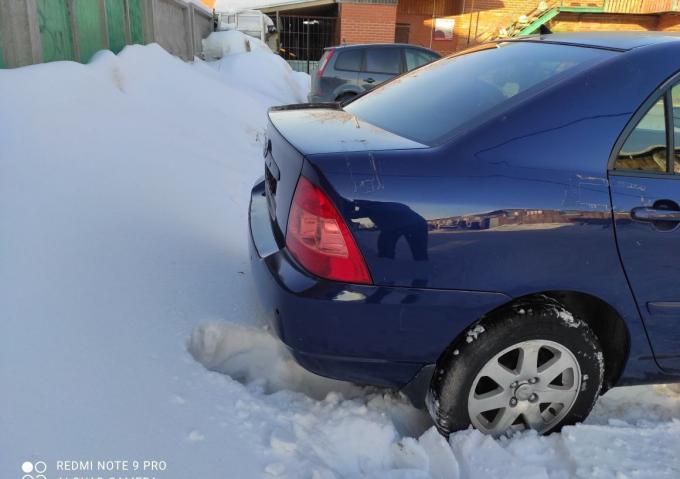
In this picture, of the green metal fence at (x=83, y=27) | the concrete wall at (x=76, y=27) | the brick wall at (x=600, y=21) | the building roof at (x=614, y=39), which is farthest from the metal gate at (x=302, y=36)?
the building roof at (x=614, y=39)

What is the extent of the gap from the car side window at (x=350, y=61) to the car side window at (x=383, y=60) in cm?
15

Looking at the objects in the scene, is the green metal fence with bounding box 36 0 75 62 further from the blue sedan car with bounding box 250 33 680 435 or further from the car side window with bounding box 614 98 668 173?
the car side window with bounding box 614 98 668 173

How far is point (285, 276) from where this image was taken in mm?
1866

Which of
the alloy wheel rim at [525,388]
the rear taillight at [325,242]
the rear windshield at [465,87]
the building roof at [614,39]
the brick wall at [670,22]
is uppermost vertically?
the brick wall at [670,22]

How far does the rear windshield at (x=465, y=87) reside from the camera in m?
1.99

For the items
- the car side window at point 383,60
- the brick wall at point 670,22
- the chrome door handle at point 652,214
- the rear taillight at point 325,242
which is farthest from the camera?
the brick wall at point 670,22

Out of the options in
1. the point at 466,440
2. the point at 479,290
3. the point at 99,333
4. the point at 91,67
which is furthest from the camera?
the point at 91,67

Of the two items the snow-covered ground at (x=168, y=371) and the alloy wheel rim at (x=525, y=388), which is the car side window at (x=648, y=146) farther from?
the snow-covered ground at (x=168, y=371)

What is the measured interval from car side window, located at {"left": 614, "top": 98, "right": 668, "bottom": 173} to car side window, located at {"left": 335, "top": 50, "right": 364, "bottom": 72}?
780cm

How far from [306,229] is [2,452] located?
3.99 ft

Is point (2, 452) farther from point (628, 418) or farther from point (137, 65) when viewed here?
point (137, 65)

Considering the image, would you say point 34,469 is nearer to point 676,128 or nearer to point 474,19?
point 676,128

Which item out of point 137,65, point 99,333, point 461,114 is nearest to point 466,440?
point 461,114

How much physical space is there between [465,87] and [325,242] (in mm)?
1077
